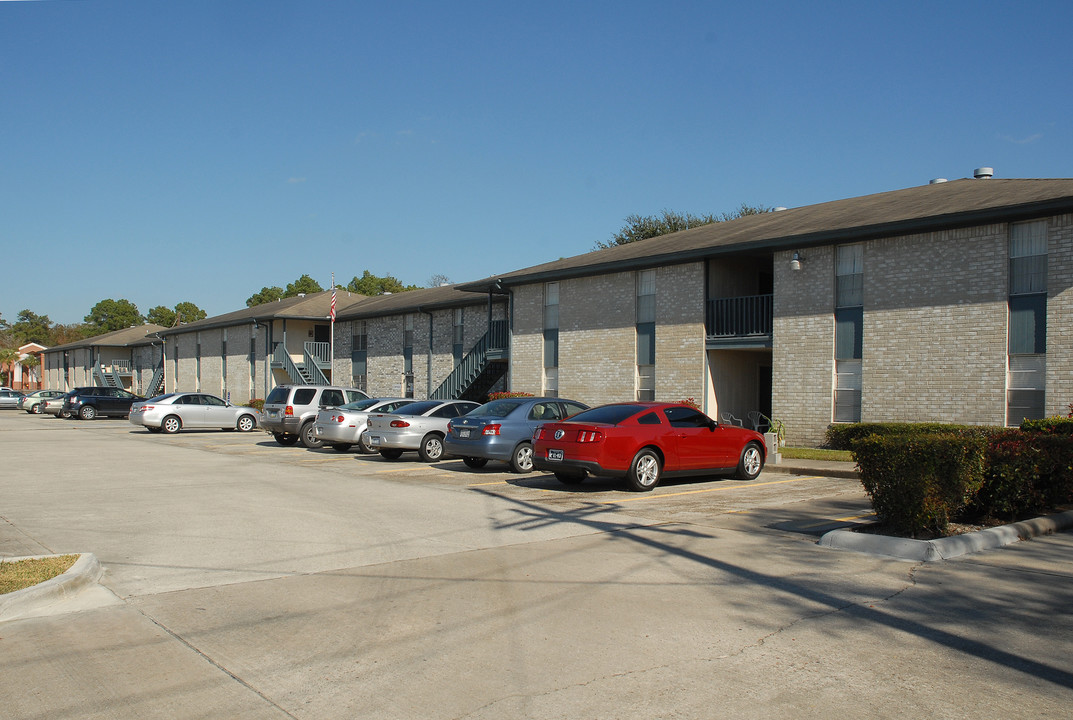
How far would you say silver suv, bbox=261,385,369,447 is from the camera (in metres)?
24.0

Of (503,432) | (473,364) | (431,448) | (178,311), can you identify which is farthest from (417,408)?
(178,311)

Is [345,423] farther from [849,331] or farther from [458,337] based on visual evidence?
[458,337]

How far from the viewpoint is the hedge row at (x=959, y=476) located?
Result: 8930mm

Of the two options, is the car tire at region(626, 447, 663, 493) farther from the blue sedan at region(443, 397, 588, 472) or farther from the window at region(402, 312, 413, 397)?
the window at region(402, 312, 413, 397)

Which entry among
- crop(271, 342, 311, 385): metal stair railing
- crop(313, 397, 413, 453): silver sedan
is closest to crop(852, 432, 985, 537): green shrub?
crop(313, 397, 413, 453): silver sedan

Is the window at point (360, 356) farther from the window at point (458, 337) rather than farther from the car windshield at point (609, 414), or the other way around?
the car windshield at point (609, 414)

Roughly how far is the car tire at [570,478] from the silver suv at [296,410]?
10611 mm

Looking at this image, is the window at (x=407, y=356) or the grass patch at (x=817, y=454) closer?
the grass patch at (x=817, y=454)

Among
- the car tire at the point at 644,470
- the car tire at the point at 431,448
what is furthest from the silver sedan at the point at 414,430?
the car tire at the point at 644,470

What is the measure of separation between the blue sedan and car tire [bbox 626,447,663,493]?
2960 mm

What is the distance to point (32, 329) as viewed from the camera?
14362 cm

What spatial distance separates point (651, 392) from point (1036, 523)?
17.1 m

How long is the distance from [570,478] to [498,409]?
3.04 meters

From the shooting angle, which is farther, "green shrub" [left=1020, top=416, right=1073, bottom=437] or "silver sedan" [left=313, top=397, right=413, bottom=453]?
"silver sedan" [left=313, top=397, right=413, bottom=453]
